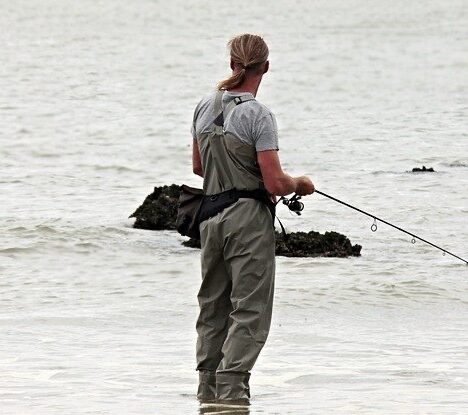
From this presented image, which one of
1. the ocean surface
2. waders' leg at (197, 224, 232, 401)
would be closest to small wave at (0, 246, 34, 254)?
the ocean surface

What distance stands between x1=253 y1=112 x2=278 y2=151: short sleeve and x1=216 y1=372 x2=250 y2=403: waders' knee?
1154 mm

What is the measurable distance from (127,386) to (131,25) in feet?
172

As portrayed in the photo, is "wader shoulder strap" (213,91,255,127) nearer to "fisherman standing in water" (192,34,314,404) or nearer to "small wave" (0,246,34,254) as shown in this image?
"fisherman standing in water" (192,34,314,404)

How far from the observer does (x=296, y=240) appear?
553 inches

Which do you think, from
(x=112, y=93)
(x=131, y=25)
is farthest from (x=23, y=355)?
(x=131, y=25)

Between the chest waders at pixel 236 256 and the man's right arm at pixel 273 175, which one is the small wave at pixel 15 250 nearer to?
the chest waders at pixel 236 256

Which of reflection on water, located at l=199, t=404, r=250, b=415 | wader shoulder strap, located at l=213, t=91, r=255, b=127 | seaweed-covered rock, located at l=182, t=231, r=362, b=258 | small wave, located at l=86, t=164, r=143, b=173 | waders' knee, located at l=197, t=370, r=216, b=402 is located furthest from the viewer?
small wave, located at l=86, t=164, r=143, b=173

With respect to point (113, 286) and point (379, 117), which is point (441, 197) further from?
point (379, 117)

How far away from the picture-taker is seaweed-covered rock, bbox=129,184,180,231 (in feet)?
50.8

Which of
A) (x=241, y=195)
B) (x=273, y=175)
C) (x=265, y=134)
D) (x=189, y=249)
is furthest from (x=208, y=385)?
(x=189, y=249)

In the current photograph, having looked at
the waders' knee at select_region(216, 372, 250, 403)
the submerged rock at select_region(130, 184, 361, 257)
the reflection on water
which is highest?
the waders' knee at select_region(216, 372, 250, 403)

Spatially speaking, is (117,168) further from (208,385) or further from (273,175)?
(273,175)

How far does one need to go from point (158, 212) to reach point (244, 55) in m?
9.11

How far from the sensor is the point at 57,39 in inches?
1964
